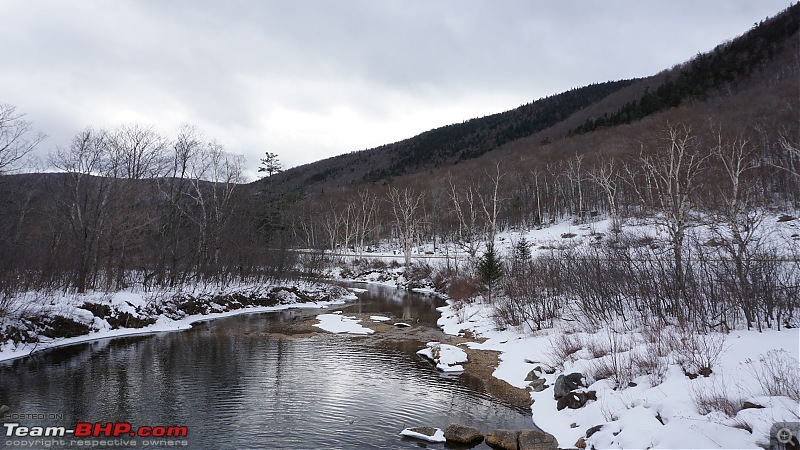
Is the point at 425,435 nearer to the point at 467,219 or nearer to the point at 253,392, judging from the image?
the point at 253,392

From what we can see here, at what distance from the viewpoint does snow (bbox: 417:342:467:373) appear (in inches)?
543

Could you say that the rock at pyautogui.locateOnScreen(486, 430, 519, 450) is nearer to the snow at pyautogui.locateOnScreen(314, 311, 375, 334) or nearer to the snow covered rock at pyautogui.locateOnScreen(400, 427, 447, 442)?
the snow covered rock at pyautogui.locateOnScreen(400, 427, 447, 442)

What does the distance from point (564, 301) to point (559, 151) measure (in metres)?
75.1

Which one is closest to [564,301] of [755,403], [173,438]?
[755,403]

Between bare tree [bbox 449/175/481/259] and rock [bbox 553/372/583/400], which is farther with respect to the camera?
bare tree [bbox 449/175/481/259]

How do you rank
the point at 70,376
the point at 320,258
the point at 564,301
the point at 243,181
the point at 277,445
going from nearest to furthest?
the point at 277,445, the point at 70,376, the point at 564,301, the point at 243,181, the point at 320,258

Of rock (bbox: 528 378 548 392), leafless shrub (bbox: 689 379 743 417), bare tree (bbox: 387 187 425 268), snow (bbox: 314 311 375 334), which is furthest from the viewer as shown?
bare tree (bbox: 387 187 425 268)

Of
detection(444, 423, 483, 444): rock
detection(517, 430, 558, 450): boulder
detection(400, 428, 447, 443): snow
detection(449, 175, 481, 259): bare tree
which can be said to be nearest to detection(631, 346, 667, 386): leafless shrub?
detection(517, 430, 558, 450): boulder

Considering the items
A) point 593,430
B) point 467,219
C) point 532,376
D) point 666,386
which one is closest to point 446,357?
point 532,376

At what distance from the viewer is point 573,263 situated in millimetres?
18812

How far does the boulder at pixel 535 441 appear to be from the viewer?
7727 mm

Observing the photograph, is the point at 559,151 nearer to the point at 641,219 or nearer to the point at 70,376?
the point at 641,219

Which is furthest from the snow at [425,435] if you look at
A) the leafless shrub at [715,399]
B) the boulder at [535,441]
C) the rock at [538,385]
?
the leafless shrub at [715,399]
